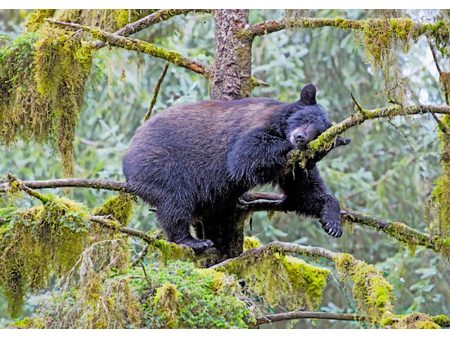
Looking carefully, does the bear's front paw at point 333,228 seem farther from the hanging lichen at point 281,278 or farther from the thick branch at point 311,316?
the thick branch at point 311,316

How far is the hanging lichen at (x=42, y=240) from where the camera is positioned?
4.95 meters

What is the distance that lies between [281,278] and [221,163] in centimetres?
90

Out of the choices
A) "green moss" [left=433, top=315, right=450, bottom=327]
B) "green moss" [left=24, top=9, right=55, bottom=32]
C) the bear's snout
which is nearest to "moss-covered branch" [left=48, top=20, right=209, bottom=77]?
the bear's snout

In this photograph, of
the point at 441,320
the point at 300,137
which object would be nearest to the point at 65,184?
the point at 300,137

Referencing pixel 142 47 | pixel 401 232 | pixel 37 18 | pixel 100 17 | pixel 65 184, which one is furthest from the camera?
pixel 37 18

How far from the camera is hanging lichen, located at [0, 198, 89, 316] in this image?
195 inches

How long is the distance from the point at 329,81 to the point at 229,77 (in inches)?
297

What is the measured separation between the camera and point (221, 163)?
246 inches

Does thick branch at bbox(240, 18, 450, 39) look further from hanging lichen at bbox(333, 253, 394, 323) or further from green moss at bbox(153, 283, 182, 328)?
green moss at bbox(153, 283, 182, 328)

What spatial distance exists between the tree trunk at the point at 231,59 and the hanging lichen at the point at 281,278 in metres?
1.19

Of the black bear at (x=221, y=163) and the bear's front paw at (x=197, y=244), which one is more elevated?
the black bear at (x=221, y=163)

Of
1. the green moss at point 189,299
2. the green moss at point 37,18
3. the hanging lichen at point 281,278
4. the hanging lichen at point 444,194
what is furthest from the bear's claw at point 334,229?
the green moss at point 37,18

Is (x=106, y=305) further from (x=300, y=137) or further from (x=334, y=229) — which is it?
(x=334, y=229)

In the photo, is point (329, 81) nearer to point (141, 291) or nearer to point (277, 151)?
point (277, 151)
